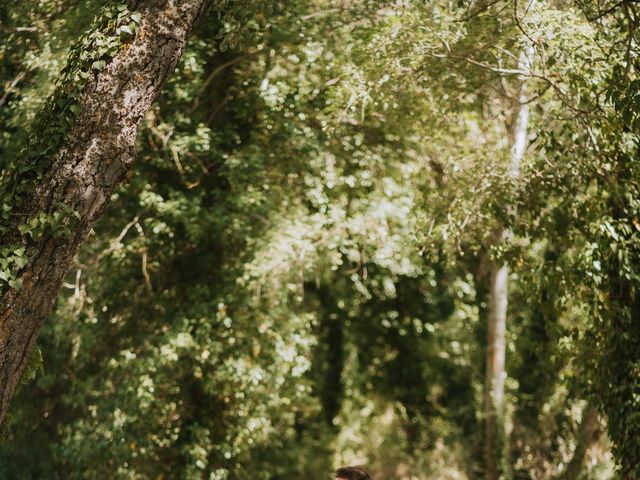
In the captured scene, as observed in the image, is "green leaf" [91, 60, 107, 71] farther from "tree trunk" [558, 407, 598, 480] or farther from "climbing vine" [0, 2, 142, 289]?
"tree trunk" [558, 407, 598, 480]

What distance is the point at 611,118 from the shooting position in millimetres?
5672

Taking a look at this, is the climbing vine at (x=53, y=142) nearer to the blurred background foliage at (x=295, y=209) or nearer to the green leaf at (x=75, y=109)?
the green leaf at (x=75, y=109)

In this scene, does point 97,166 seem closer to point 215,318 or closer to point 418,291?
point 215,318

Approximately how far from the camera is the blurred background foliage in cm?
602

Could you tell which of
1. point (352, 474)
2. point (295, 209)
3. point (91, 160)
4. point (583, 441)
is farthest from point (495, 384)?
point (91, 160)

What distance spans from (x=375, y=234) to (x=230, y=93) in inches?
109

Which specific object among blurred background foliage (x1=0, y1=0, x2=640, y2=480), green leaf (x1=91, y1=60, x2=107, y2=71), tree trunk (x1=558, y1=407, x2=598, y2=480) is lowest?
tree trunk (x1=558, y1=407, x2=598, y2=480)

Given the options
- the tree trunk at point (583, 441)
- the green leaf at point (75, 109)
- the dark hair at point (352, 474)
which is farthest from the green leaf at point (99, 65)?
the tree trunk at point (583, 441)

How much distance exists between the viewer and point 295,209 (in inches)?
360

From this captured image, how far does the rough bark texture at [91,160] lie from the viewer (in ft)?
12.3

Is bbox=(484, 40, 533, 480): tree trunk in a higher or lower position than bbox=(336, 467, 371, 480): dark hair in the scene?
lower

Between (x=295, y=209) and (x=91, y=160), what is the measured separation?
5.35 m

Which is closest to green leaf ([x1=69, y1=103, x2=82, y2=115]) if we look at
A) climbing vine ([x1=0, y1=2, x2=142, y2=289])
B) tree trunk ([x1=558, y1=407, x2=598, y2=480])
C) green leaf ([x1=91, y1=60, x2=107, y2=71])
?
climbing vine ([x1=0, y1=2, x2=142, y2=289])

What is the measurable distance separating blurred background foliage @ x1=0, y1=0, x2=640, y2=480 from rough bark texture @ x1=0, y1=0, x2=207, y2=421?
1.72 meters
